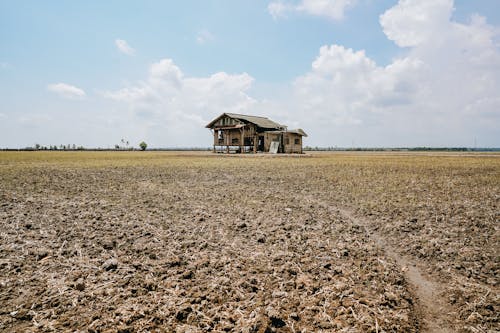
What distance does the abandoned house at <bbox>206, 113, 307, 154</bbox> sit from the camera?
44.4 meters

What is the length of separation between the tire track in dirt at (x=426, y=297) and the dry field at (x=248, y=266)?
0.02m

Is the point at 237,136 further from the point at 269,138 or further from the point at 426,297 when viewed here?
the point at 426,297

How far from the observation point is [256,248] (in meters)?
4.48

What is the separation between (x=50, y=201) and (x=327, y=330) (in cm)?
834

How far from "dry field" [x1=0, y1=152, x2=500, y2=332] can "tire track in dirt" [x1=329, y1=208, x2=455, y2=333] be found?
0.06 feet

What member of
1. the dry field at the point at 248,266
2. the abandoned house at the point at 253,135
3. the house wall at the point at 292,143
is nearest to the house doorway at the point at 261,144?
the abandoned house at the point at 253,135

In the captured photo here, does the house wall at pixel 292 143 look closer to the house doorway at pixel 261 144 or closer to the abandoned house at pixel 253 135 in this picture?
the abandoned house at pixel 253 135

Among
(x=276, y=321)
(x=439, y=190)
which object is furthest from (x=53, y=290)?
(x=439, y=190)

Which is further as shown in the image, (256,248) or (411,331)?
(256,248)

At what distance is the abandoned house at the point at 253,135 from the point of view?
44.4 m

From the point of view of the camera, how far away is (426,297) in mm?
3230

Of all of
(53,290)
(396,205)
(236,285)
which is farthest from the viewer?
(396,205)

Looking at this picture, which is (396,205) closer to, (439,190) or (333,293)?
(439,190)

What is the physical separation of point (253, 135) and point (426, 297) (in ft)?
139
